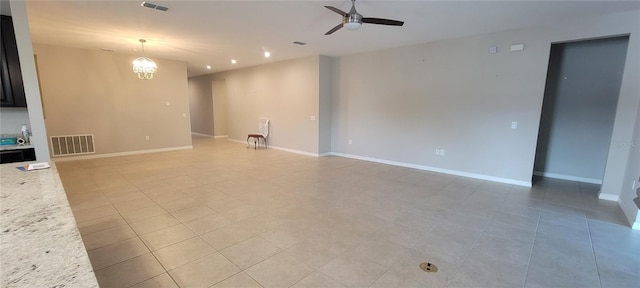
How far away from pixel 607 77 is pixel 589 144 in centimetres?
115

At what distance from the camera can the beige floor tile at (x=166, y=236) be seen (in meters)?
2.58

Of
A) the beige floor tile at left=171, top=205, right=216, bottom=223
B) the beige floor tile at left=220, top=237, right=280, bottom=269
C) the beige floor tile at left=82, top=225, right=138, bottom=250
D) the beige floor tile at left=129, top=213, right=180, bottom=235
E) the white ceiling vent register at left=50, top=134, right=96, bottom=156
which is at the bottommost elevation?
the beige floor tile at left=220, top=237, right=280, bottom=269

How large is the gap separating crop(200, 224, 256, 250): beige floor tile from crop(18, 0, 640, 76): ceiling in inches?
108

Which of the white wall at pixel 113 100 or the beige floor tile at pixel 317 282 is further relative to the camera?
the white wall at pixel 113 100

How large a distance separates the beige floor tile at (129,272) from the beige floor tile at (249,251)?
0.56m

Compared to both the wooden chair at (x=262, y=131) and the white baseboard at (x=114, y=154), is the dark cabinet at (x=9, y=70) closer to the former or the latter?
the white baseboard at (x=114, y=154)

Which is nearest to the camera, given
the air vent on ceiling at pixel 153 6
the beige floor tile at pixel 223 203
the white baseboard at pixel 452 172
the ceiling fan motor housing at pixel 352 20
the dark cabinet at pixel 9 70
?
the dark cabinet at pixel 9 70

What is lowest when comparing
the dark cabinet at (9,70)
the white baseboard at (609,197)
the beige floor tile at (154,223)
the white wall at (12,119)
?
the beige floor tile at (154,223)

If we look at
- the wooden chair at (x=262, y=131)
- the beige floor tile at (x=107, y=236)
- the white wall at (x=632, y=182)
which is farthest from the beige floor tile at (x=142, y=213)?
the white wall at (x=632, y=182)

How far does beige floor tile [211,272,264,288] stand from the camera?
6.55 ft

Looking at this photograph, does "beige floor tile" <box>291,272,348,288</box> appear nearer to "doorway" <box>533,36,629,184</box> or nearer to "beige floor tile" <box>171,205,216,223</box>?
"beige floor tile" <box>171,205,216,223</box>

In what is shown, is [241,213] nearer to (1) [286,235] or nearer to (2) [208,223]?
(2) [208,223]

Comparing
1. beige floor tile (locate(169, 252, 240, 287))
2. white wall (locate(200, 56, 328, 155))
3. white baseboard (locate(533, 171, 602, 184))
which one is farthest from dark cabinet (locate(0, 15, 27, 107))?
white baseboard (locate(533, 171, 602, 184))

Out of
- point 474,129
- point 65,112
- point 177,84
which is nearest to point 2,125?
point 65,112
